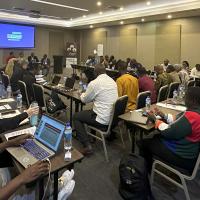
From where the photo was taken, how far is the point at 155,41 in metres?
10.6

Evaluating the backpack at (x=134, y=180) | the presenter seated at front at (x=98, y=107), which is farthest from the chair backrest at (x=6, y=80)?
the backpack at (x=134, y=180)

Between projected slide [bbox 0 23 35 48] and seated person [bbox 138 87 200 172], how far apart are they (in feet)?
40.0

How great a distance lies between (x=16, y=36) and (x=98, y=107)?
1139 cm

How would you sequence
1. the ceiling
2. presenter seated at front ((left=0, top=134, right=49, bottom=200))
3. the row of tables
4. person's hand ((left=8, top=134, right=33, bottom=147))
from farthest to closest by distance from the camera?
1. the ceiling
2. person's hand ((left=8, top=134, right=33, bottom=147))
3. the row of tables
4. presenter seated at front ((left=0, top=134, right=49, bottom=200))

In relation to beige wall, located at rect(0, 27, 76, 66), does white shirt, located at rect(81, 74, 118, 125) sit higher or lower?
lower

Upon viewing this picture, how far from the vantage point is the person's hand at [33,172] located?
4.60ft

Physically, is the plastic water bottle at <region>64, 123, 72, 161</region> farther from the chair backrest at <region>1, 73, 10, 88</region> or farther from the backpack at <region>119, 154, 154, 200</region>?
the chair backrest at <region>1, 73, 10, 88</region>

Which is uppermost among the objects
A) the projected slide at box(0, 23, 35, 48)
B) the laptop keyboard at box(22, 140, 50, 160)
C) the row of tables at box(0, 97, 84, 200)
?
the projected slide at box(0, 23, 35, 48)

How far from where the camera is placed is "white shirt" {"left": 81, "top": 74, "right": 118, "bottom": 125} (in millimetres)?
3318

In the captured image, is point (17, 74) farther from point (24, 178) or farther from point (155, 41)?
point (155, 41)

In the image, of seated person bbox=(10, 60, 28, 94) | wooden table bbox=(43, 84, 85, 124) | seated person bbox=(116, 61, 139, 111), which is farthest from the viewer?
seated person bbox=(10, 60, 28, 94)

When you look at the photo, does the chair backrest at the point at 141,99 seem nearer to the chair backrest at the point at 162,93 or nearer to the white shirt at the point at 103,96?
the white shirt at the point at 103,96

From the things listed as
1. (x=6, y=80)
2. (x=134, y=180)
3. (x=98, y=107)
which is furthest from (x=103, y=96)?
(x=6, y=80)

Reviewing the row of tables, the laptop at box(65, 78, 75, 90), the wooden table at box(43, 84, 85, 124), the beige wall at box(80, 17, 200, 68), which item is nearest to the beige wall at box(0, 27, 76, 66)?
the beige wall at box(80, 17, 200, 68)
